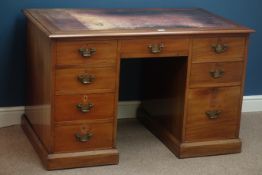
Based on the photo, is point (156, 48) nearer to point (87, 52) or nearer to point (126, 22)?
point (126, 22)

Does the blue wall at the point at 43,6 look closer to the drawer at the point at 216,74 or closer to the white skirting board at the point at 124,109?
the white skirting board at the point at 124,109

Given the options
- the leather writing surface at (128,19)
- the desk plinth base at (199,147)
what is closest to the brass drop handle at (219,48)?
the leather writing surface at (128,19)

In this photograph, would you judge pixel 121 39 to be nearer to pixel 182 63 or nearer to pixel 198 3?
pixel 182 63

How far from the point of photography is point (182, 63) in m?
2.60

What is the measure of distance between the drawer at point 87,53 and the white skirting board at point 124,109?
2.44ft

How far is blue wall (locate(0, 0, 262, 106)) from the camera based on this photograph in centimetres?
283

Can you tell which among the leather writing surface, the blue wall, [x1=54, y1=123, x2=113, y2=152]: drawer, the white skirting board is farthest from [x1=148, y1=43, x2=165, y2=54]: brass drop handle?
the white skirting board

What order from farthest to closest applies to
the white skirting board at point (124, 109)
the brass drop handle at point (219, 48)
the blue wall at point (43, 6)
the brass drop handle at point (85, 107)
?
the white skirting board at point (124, 109), the blue wall at point (43, 6), the brass drop handle at point (219, 48), the brass drop handle at point (85, 107)

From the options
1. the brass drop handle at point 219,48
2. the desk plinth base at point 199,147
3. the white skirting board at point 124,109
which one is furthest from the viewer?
the white skirting board at point 124,109

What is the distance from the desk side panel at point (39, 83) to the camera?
2.43 meters

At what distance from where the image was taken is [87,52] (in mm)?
2375

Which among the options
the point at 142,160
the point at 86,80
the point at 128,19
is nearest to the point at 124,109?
the point at 142,160

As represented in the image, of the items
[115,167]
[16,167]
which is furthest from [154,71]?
[16,167]

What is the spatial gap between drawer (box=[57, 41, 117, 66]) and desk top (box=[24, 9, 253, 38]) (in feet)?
0.16
